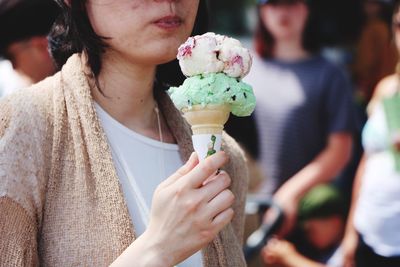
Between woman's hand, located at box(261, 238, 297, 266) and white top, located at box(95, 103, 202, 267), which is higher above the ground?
white top, located at box(95, 103, 202, 267)

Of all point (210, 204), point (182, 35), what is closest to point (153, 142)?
point (182, 35)

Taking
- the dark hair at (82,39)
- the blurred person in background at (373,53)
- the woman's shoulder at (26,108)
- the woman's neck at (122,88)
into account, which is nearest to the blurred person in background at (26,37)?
the dark hair at (82,39)

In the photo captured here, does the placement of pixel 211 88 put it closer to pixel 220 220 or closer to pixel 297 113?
pixel 220 220

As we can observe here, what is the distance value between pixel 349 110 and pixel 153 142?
110 inches

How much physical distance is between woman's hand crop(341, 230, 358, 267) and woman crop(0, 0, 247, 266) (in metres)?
2.27

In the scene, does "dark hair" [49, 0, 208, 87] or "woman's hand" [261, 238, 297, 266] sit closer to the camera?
"dark hair" [49, 0, 208, 87]

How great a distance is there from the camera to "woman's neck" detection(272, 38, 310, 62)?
5211mm

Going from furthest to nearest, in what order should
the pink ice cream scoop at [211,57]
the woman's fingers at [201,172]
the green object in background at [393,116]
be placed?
1. the green object in background at [393,116]
2. the pink ice cream scoop at [211,57]
3. the woman's fingers at [201,172]

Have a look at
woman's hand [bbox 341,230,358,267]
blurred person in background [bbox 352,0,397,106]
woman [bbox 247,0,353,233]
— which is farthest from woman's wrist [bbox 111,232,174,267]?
blurred person in background [bbox 352,0,397,106]

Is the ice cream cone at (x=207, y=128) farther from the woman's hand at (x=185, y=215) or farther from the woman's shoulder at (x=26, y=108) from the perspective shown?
the woman's shoulder at (x=26, y=108)

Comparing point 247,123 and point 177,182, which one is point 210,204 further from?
point 247,123

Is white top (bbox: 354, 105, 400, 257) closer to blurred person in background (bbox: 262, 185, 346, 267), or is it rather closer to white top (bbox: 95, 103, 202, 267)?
blurred person in background (bbox: 262, 185, 346, 267)

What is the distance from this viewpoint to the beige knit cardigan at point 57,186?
6.88 ft

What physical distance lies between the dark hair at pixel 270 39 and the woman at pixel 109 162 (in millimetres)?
2784
